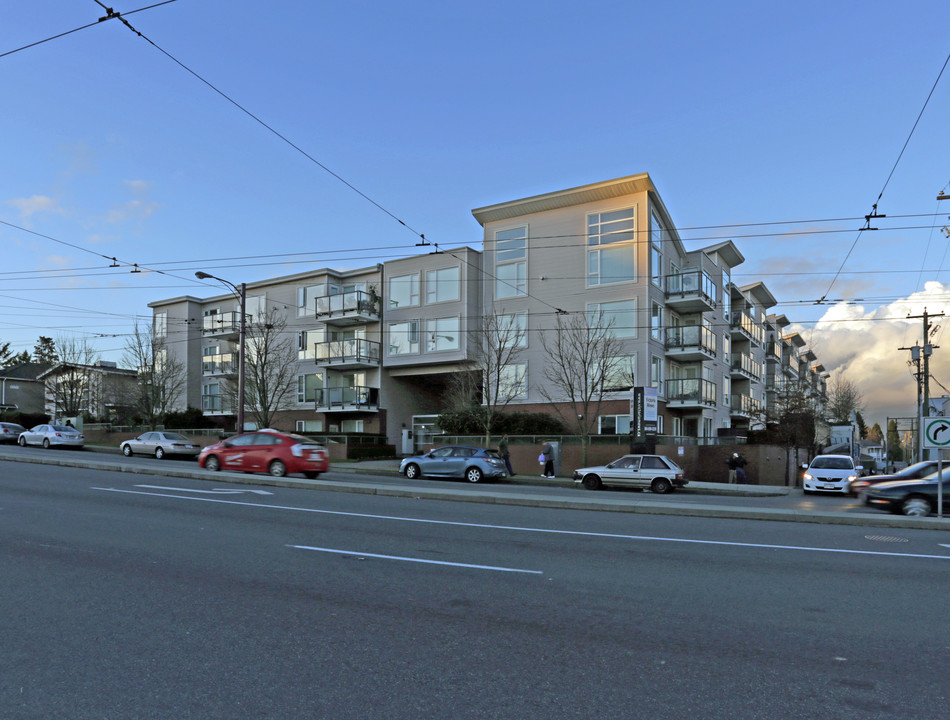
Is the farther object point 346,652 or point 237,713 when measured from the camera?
point 346,652

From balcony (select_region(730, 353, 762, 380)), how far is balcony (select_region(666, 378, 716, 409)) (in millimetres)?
13198

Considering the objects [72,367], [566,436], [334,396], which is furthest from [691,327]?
[72,367]

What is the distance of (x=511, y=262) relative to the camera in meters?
39.5

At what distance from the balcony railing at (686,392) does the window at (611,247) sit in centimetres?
638

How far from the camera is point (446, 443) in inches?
1416

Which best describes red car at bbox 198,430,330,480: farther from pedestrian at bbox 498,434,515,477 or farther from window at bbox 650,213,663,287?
window at bbox 650,213,663,287

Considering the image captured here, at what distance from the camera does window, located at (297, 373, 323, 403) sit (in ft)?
151

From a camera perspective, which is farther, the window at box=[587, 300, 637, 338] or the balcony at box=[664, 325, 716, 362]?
the balcony at box=[664, 325, 716, 362]

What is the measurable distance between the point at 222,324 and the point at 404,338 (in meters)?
14.9

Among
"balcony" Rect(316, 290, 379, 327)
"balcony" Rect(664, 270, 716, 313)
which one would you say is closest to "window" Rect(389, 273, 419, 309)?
"balcony" Rect(316, 290, 379, 327)

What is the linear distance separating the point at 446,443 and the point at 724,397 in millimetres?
21076

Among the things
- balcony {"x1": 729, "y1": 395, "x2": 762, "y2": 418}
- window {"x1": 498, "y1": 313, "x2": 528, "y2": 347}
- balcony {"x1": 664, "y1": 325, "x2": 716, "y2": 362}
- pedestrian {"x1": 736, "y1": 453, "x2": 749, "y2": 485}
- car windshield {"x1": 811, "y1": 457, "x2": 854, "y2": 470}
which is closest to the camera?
car windshield {"x1": 811, "y1": 457, "x2": 854, "y2": 470}

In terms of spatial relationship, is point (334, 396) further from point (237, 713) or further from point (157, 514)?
point (237, 713)

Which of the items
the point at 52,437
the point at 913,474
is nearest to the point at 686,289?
the point at 913,474
